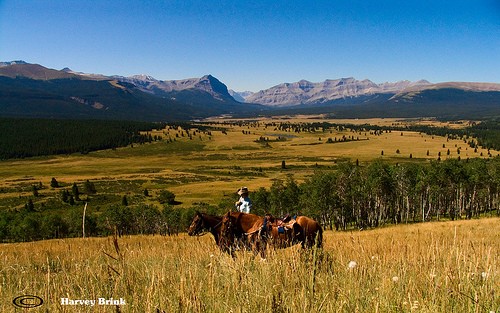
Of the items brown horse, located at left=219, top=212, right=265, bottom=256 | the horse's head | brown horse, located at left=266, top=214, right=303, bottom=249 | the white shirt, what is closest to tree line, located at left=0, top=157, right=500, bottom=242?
the white shirt

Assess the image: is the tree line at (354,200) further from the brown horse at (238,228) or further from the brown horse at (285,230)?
the brown horse at (285,230)

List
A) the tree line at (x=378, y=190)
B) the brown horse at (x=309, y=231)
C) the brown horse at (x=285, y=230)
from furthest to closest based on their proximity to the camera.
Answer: the tree line at (x=378, y=190)
the brown horse at (x=309, y=231)
the brown horse at (x=285, y=230)

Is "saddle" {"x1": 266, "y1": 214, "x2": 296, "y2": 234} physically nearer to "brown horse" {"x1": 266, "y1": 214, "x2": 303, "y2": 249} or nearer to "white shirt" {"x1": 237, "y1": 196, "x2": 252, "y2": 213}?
"brown horse" {"x1": 266, "y1": 214, "x2": 303, "y2": 249}

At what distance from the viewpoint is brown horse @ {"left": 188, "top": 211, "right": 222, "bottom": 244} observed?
1070cm

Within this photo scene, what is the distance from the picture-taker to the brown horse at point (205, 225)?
10.7m

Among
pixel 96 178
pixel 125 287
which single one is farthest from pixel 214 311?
pixel 96 178

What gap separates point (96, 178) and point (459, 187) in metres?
159

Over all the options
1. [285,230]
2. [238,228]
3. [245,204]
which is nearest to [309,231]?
[285,230]

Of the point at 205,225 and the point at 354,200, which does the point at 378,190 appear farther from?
the point at 205,225

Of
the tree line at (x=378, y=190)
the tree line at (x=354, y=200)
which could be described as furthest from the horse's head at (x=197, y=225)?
the tree line at (x=378, y=190)

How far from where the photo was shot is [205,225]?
10906mm

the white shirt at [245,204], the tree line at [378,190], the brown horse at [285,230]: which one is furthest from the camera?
the tree line at [378,190]

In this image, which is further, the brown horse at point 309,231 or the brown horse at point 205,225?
the brown horse at point 205,225

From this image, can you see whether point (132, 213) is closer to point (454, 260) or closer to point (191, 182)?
point (191, 182)
